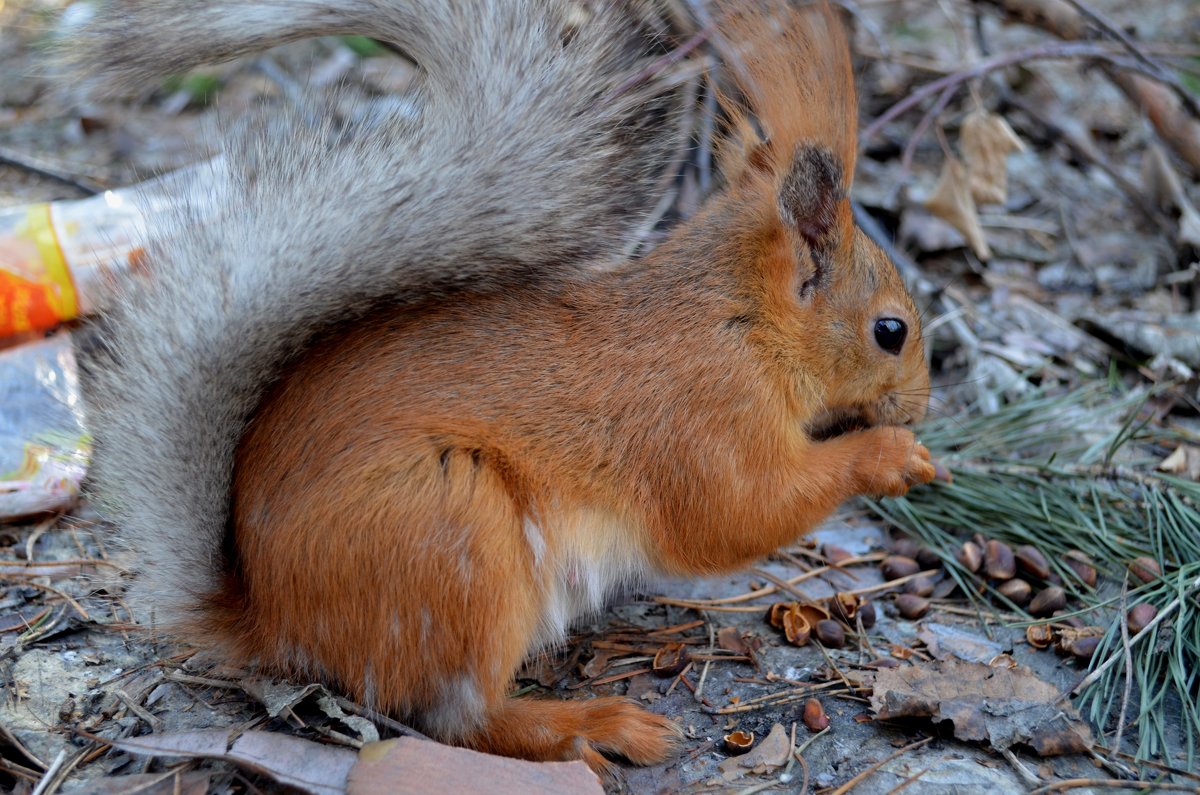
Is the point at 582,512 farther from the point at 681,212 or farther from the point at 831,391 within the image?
the point at 681,212

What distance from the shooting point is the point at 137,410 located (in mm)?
1647

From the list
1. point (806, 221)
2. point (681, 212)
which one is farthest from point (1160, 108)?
point (806, 221)

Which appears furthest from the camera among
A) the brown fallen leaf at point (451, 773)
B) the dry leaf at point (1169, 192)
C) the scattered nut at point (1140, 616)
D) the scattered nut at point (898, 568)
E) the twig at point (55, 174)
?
the dry leaf at point (1169, 192)

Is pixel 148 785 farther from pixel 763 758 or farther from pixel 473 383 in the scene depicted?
pixel 763 758

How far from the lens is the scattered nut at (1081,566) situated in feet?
7.23

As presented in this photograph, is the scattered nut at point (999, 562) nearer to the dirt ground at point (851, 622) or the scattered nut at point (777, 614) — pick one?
the dirt ground at point (851, 622)

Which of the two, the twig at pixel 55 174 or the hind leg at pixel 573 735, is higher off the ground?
the twig at pixel 55 174

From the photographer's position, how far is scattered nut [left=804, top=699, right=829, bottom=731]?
181 cm

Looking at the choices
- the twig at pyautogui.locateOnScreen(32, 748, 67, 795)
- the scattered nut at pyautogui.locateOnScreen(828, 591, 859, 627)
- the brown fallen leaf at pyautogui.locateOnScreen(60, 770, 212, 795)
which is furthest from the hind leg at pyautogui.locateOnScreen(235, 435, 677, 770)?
the scattered nut at pyautogui.locateOnScreen(828, 591, 859, 627)

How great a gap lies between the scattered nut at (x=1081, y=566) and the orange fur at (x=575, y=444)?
50cm

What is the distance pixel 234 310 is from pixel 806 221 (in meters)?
1.13

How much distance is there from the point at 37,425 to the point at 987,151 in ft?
8.64

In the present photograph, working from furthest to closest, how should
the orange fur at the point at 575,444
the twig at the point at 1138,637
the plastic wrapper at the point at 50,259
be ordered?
the plastic wrapper at the point at 50,259 → the twig at the point at 1138,637 → the orange fur at the point at 575,444

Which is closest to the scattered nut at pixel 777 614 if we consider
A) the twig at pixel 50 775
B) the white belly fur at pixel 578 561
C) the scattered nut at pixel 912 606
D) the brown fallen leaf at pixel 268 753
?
the scattered nut at pixel 912 606
